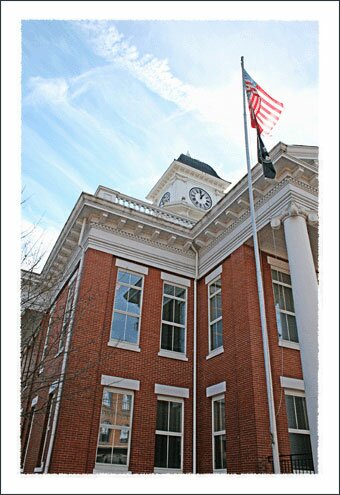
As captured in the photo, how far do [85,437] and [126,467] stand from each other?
1.52 m

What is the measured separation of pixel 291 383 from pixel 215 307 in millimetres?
3786

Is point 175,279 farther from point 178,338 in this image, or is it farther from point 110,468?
point 110,468

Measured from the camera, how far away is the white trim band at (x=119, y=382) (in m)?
12.1

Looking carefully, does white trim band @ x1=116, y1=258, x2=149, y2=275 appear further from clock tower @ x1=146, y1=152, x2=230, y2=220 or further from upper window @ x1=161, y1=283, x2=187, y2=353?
clock tower @ x1=146, y1=152, x2=230, y2=220

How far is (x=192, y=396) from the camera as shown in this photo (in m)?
13.4

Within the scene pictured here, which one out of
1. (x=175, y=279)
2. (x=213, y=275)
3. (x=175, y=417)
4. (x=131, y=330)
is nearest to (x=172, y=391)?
(x=175, y=417)

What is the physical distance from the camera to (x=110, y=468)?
1116 cm

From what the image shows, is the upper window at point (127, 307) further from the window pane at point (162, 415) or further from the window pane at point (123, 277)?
the window pane at point (162, 415)

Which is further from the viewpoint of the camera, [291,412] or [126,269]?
[126,269]

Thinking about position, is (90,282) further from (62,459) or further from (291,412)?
(291,412)

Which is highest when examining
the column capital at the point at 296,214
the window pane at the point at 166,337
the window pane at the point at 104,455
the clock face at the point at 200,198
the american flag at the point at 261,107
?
the clock face at the point at 200,198

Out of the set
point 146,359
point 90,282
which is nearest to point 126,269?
point 90,282

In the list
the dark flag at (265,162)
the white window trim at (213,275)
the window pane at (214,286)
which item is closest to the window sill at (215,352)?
the window pane at (214,286)

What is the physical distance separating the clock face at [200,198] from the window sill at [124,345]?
522 inches
